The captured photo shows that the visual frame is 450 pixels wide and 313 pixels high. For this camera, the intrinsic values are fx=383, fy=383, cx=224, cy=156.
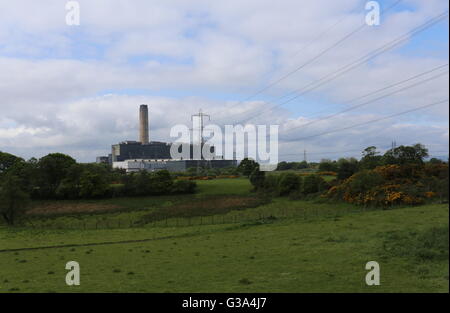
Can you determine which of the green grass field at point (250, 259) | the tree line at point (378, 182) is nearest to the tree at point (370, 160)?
the tree line at point (378, 182)

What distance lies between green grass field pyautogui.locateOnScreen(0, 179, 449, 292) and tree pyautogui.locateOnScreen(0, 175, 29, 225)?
62.0 feet

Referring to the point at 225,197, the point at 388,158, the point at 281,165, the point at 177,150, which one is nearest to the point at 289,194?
the point at 225,197

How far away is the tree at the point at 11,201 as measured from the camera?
52281 mm

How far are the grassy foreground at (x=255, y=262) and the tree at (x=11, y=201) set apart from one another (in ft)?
69.0

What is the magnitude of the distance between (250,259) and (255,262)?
3.11 ft

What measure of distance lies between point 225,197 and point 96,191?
26.1 metres

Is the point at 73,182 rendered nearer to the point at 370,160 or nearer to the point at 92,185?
the point at 92,185

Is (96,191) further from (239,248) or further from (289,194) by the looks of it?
(239,248)

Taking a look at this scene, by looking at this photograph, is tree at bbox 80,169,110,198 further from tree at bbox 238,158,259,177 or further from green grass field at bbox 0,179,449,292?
green grass field at bbox 0,179,449,292

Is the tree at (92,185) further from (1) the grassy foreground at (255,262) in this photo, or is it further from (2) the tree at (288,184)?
(1) the grassy foreground at (255,262)

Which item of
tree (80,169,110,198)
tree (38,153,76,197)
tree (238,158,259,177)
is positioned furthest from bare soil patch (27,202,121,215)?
tree (238,158,259,177)

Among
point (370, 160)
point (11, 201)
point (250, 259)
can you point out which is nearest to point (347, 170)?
point (370, 160)

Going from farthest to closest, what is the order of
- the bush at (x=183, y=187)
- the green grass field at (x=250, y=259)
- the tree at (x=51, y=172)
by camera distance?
the bush at (x=183, y=187)
the tree at (x=51, y=172)
the green grass field at (x=250, y=259)

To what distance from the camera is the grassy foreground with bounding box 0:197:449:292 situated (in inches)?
613
